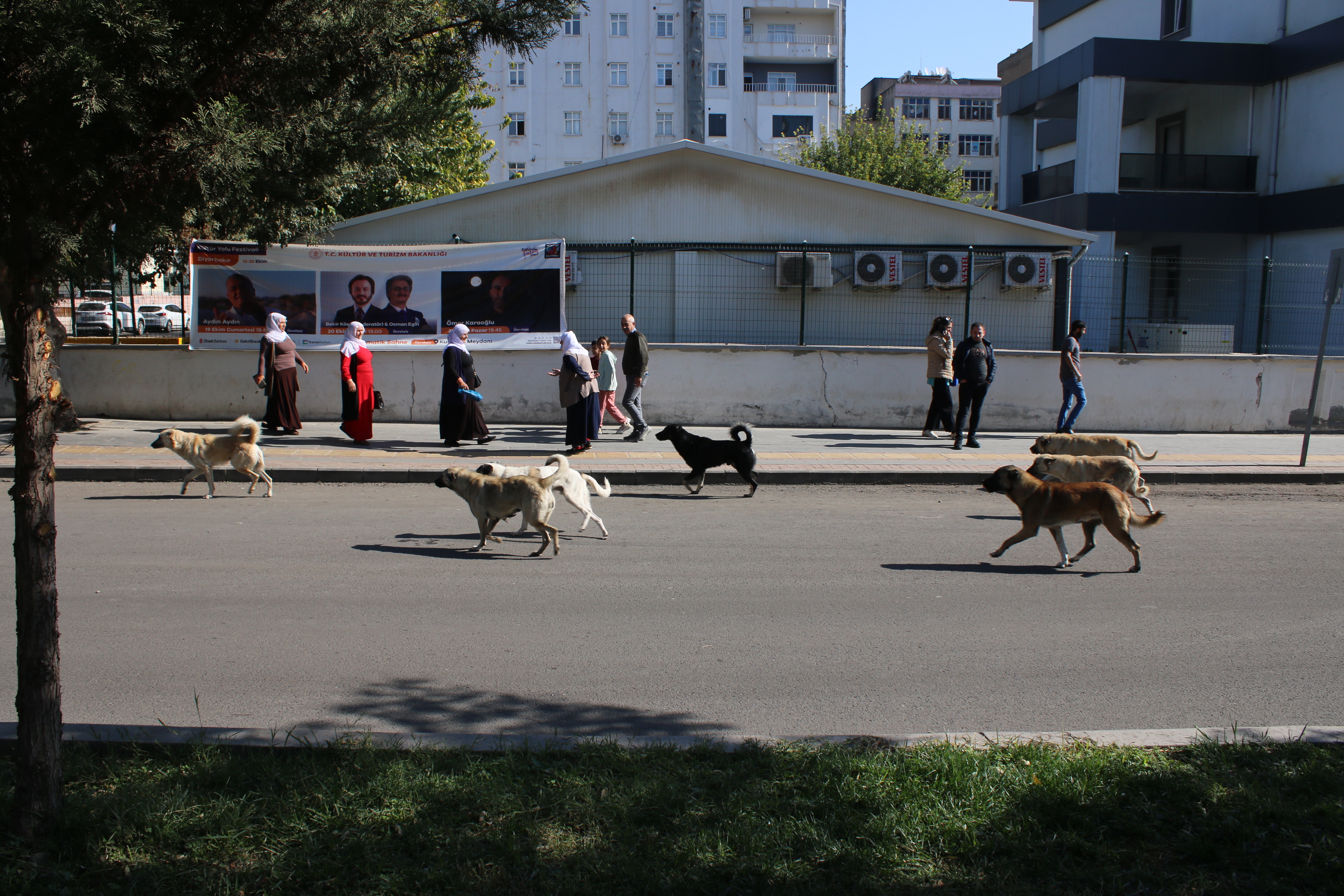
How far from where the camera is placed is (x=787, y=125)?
60.1m

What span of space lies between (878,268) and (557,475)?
35.5 feet

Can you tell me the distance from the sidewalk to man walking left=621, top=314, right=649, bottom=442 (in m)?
0.26

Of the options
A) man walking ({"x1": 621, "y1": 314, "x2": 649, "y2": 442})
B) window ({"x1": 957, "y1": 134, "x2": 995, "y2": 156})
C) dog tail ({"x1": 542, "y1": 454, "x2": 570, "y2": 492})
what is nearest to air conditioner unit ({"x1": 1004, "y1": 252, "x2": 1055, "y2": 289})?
man walking ({"x1": 621, "y1": 314, "x2": 649, "y2": 442})

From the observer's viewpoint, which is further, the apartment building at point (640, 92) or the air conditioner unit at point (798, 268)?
the apartment building at point (640, 92)

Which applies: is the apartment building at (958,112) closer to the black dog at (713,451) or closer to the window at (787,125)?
the window at (787,125)

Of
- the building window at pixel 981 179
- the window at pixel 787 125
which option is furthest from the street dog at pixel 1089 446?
the building window at pixel 981 179

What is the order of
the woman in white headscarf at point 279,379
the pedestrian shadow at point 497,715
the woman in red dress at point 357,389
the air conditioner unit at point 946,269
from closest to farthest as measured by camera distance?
the pedestrian shadow at point 497,715 → the woman in red dress at point 357,389 → the woman in white headscarf at point 279,379 → the air conditioner unit at point 946,269

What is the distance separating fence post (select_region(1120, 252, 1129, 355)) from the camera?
50.6 ft

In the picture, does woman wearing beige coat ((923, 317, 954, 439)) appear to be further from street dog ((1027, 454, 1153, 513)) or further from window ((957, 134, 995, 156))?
window ((957, 134, 995, 156))

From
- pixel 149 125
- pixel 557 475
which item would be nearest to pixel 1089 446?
pixel 557 475

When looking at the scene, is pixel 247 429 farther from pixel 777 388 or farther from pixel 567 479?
pixel 777 388

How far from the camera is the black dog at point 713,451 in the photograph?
10422 millimetres

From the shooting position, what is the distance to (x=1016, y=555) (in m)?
8.04

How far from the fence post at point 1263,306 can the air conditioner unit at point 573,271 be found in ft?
37.7
